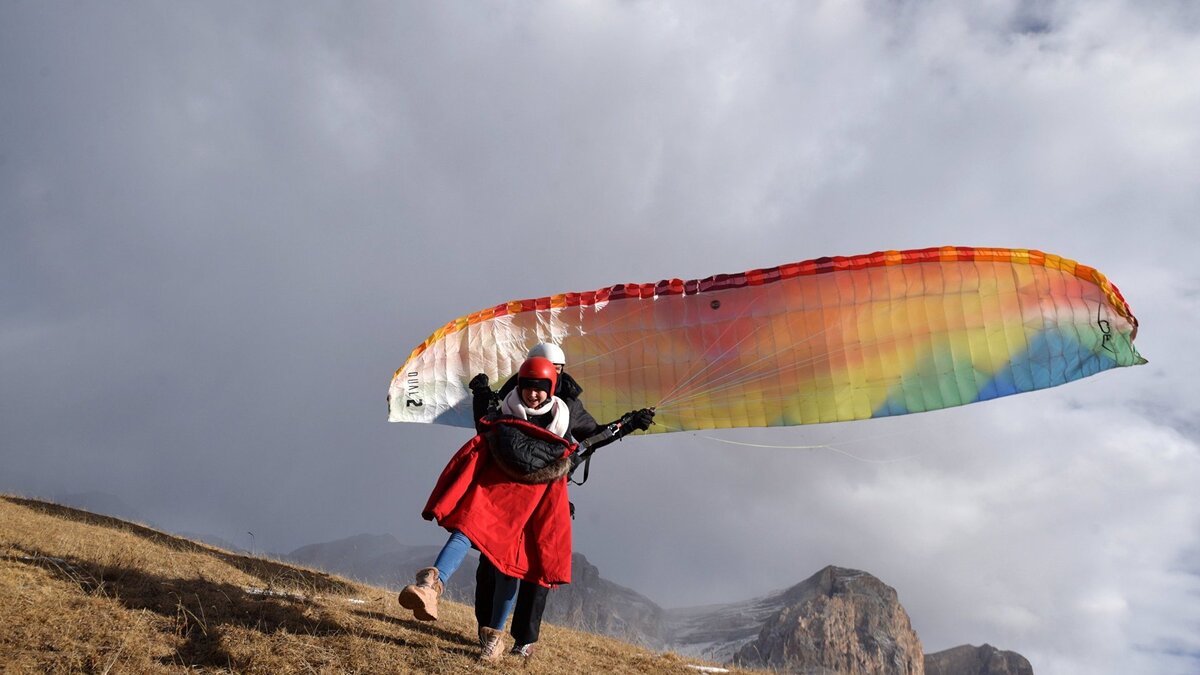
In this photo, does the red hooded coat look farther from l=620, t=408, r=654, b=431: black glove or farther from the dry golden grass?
l=620, t=408, r=654, b=431: black glove

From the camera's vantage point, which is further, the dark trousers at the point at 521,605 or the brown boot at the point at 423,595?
the dark trousers at the point at 521,605

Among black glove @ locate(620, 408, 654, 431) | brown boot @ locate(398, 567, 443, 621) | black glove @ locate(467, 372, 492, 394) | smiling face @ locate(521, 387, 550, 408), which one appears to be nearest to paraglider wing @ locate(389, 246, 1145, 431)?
black glove @ locate(620, 408, 654, 431)

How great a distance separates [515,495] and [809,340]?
21.5ft

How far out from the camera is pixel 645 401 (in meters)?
11.9

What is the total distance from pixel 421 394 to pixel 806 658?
596ft

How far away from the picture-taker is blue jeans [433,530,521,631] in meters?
5.81

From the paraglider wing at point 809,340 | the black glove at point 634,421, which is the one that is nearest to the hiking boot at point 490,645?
the black glove at point 634,421

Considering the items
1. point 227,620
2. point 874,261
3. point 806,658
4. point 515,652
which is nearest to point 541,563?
point 515,652

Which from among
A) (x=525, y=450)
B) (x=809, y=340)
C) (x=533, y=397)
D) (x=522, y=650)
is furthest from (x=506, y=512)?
(x=809, y=340)

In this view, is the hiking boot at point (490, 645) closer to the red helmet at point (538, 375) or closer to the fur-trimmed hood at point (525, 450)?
the fur-trimmed hood at point (525, 450)

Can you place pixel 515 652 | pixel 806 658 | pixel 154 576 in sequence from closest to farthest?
pixel 515 652 < pixel 154 576 < pixel 806 658

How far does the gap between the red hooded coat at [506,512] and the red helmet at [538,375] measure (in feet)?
1.12

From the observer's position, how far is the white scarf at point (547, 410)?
6.59m

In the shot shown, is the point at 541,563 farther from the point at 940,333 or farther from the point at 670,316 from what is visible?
the point at 940,333
